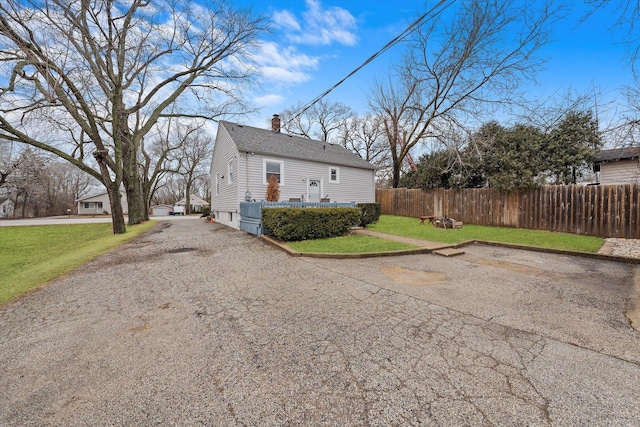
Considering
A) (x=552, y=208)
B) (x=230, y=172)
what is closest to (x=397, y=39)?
(x=552, y=208)

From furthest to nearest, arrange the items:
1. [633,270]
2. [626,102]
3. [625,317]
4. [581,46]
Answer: [581,46], [626,102], [633,270], [625,317]

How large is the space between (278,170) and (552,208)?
1199cm

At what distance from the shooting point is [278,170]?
1355 centimetres

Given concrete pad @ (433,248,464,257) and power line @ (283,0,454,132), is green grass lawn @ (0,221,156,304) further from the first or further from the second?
concrete pad @ (433,248,464,257)

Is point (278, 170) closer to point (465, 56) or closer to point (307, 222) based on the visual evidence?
point (307, 222)

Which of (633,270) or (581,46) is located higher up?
(581,46)

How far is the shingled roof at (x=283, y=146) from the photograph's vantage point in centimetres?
1310

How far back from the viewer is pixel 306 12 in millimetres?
7910

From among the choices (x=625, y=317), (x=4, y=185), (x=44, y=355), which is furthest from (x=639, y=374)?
(x=4, y=185)

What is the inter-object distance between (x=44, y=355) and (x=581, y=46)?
12528 millimetres

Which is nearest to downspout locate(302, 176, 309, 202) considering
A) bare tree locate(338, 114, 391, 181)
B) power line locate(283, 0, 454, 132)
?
power line locate(283, 0, 454, 132)

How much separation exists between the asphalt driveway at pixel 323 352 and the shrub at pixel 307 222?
3217mm

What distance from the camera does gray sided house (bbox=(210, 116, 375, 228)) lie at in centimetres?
1262

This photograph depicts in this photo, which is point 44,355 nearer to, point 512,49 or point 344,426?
point 344,426
